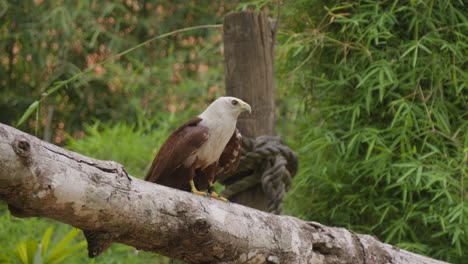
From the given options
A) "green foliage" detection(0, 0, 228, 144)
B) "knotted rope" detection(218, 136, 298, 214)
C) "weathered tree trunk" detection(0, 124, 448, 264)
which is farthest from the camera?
"green foliage" detection(0, 0, 228, 144)

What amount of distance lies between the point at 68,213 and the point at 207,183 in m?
0.75

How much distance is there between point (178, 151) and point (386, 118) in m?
1.18

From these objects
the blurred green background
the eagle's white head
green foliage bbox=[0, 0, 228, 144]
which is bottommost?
green foliage bbox=[0, 0, 228, 144]

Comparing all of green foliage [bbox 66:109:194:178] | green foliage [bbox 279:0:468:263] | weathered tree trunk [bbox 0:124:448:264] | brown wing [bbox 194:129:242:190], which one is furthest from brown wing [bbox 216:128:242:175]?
green foliage [bbox 66:109:194:178]

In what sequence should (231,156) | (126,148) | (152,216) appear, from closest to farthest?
(152,216)
(231,156)
(126,148)

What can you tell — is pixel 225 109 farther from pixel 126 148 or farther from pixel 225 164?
pixel 126 148

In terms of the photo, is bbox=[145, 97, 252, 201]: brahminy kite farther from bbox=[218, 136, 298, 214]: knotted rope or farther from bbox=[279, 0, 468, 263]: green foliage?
bbox=[279, 0, 468, 263]: green foliage

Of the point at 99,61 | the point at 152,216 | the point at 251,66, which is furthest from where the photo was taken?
the point at 99,61

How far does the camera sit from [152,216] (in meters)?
1.62

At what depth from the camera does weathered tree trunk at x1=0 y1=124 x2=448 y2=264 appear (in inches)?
54.6

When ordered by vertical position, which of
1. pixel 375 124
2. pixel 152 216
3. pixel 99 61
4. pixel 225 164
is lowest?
pixel 99 61

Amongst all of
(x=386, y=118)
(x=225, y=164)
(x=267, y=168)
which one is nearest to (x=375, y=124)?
(x=386, y=118)

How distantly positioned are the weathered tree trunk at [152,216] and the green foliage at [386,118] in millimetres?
666

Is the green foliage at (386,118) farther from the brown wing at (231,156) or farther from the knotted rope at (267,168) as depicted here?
the brown wing at (231,156)
